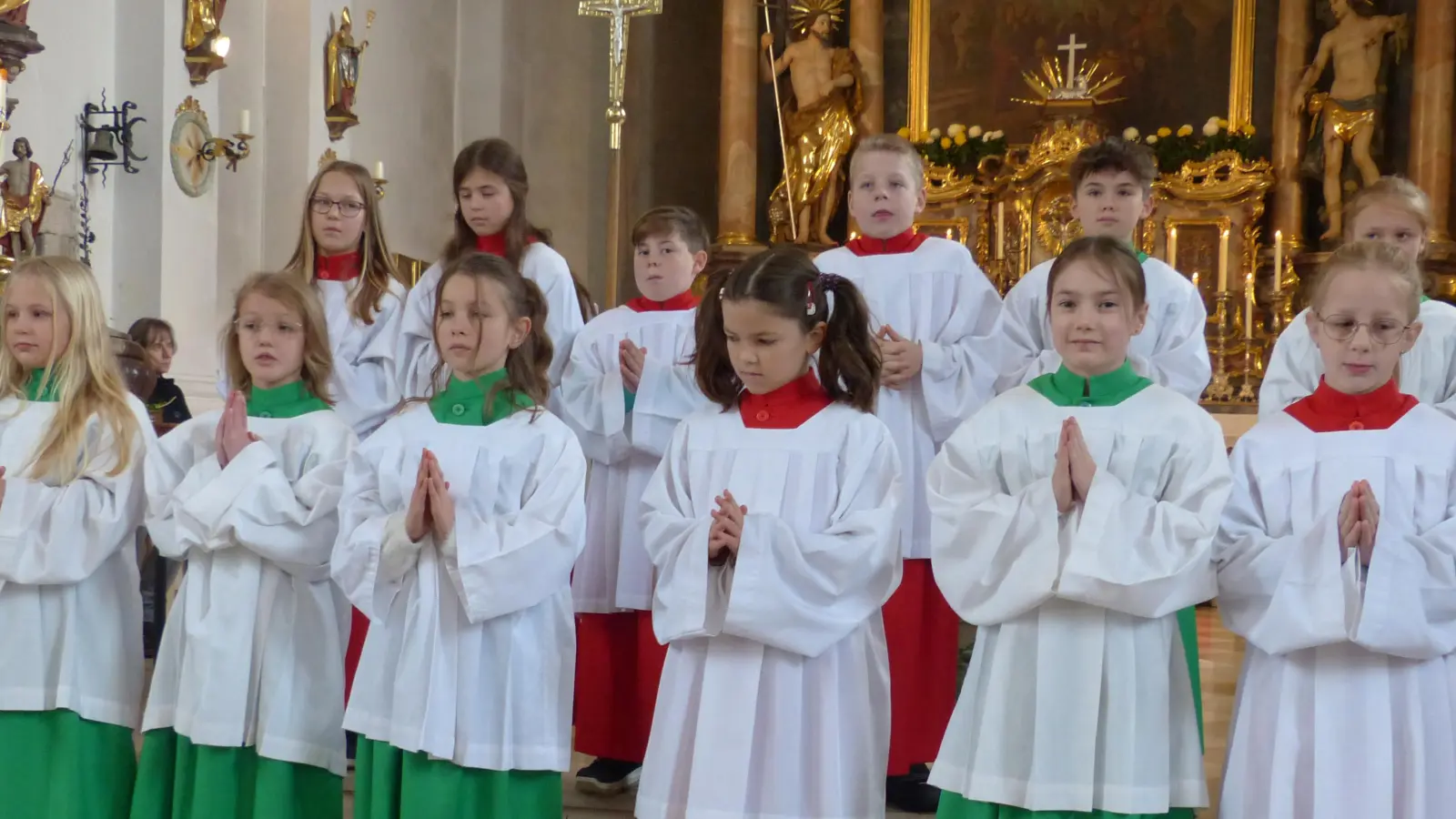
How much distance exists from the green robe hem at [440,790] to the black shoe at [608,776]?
83 cm

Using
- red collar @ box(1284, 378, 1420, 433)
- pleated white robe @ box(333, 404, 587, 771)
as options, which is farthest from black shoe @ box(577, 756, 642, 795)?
red collar @ box(1284, 378, 1420, 433)

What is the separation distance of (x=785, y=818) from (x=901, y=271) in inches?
71.4

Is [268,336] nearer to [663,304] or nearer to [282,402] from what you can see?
[282,402]

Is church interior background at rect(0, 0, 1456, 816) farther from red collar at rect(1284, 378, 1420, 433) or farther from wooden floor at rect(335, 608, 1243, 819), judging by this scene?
red collar at rect(1284, 378, 1420, 433)

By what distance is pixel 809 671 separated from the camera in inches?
139

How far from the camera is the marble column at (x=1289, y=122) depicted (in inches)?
433

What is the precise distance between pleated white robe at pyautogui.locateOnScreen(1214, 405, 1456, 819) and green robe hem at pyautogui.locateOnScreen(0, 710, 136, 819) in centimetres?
271

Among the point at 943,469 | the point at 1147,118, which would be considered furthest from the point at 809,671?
the point at 1147,118

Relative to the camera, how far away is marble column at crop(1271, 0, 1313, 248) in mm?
11008

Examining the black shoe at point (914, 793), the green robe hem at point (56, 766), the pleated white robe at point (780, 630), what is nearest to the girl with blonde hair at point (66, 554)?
the green robe hem at point (56, 766)

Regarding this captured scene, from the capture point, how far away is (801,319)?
143 inches

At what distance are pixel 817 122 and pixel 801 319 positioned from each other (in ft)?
26.9

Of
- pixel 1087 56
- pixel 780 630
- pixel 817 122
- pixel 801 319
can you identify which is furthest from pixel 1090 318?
pixel 1087 56

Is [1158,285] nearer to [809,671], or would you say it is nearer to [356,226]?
[809,671]
